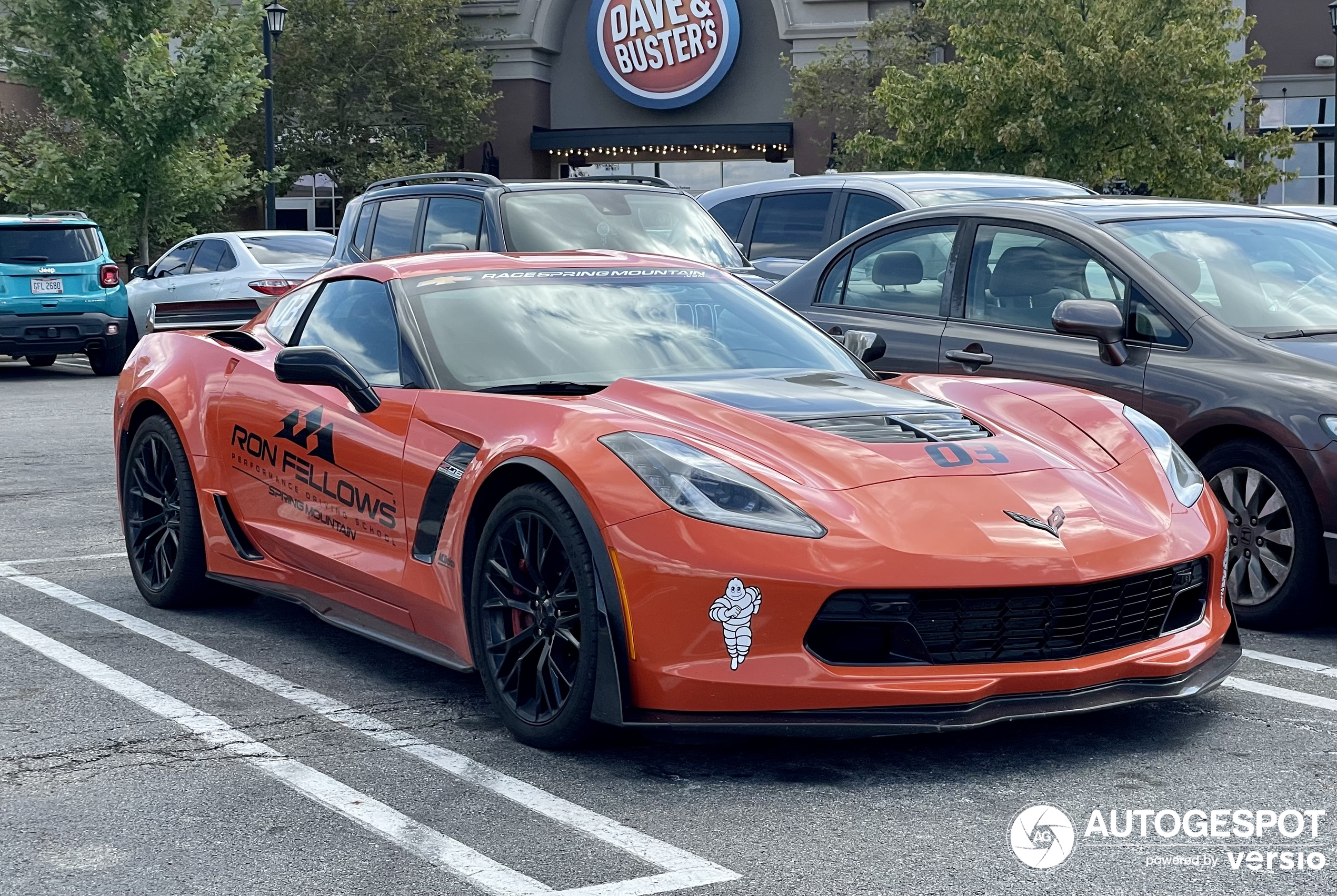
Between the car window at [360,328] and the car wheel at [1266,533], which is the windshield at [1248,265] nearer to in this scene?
the car wheel at [1266,533]

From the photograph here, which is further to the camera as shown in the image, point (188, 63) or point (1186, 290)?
point (188, 63)

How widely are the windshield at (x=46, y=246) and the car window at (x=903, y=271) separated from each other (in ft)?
44.4

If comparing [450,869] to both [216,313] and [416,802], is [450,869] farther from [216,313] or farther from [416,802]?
[216,313]

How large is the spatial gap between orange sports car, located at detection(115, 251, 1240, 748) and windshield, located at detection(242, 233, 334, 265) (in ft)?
41.8

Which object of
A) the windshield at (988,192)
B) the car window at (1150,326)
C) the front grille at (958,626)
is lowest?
the front grille at (958,626)

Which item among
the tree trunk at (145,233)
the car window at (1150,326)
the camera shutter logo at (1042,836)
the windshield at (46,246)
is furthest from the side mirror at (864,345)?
the tree trunk at (145,233)

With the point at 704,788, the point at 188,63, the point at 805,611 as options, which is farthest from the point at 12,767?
the point at 188,63

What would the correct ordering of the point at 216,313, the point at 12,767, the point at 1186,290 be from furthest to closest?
1. the point at 216,313
2. the point at 1186,290
3. the point at 12,767

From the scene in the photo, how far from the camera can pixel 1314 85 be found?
3947cm

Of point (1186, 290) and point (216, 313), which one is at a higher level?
point (1186, 290)

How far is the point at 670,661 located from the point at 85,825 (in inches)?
57.9

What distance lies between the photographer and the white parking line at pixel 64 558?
774 centimetres

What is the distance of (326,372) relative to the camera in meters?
5.48

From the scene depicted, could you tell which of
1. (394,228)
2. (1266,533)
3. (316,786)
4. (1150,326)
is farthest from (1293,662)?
(394,228)
